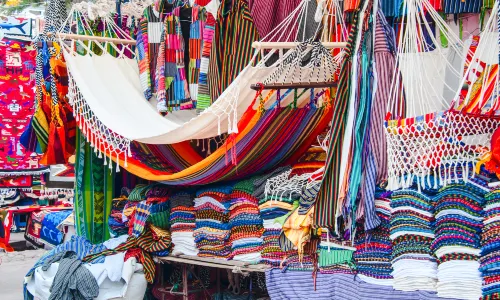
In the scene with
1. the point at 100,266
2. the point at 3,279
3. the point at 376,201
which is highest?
the point at 376,201

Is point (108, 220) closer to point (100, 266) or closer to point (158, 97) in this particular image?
point (100, 266)

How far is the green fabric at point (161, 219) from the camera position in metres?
Result: 5.13

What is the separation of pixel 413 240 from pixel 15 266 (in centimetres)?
699

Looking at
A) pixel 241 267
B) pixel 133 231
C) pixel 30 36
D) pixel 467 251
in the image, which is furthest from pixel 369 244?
pixel 30 36

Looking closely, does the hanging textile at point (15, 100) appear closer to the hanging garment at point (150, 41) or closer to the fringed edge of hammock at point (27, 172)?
the fringed edge of hammock at point (27, 172)

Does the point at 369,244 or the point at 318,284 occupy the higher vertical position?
the point at 369,244

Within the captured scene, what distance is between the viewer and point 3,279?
8211mm

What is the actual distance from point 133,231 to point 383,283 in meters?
2.33

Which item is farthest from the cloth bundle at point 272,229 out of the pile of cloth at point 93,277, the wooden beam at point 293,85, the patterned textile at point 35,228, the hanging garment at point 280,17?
the patterned textile at point 35,228

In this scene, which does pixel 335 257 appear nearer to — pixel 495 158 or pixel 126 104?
pixel 495 158

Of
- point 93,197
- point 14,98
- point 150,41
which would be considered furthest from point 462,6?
point 14,98

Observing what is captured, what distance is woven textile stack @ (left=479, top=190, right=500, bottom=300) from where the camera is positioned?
2.95 m

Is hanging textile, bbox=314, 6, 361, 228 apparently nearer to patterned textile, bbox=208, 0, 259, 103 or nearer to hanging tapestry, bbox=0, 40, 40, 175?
patterned textile, bbox=208, 0, 259, 103

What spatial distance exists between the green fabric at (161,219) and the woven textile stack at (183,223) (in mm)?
83
